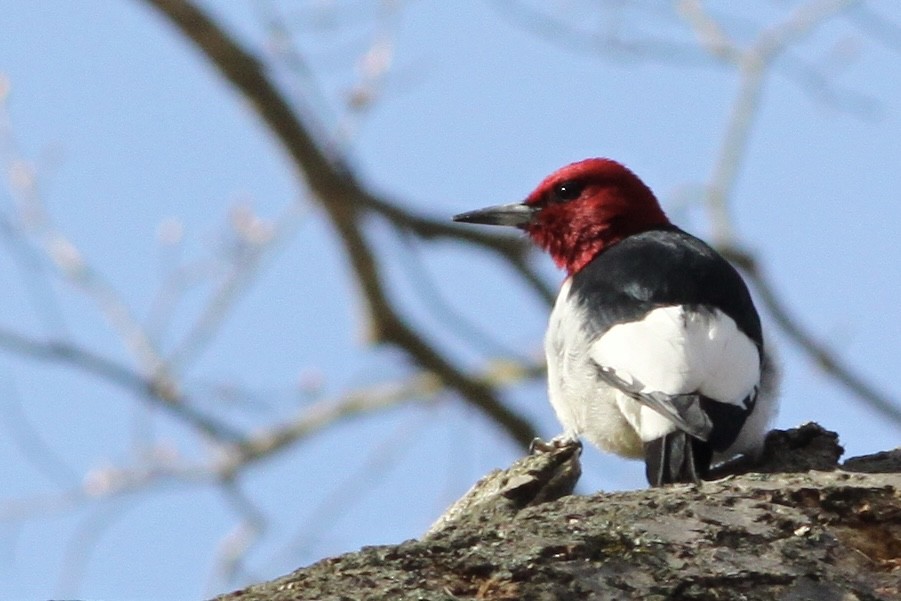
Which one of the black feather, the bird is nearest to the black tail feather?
the bird

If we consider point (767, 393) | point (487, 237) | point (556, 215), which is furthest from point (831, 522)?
point (487, 237)

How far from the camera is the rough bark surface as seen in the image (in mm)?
2518

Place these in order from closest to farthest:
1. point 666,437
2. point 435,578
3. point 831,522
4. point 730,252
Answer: point 435,578
point 831,522
point 666,437
point 730,252

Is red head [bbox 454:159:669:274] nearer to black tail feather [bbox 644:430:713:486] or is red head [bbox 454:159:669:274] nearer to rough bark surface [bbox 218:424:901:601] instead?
black tail feather [bbox 644:430:713:486]

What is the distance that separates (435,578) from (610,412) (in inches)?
78.6

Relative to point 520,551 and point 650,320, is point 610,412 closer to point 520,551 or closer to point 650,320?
point 650,320

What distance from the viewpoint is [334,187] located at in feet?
22.4

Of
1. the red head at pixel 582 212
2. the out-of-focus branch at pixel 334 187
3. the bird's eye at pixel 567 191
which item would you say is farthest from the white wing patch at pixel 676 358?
the out-of-focus branch at pixel 334 187

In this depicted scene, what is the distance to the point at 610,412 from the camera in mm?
4457

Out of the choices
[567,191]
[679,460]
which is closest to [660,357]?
[679,460]

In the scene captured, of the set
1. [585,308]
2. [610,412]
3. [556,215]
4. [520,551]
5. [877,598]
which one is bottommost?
[877,598]

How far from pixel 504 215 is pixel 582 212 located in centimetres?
37

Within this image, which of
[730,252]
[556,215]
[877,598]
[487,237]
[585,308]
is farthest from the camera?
[730,252]

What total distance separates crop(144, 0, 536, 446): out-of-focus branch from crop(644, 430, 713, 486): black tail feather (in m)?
3.14
